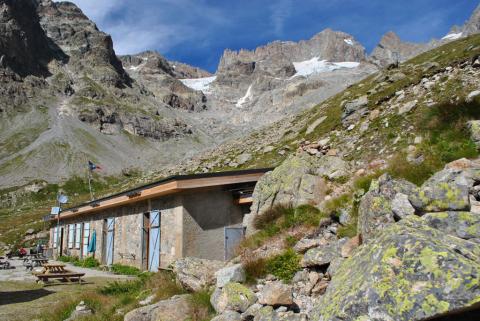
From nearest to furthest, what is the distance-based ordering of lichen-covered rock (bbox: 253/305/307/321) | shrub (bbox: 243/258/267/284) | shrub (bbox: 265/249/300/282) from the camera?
1. lichen-covered rock (bbox: 253/305/307/321)
2. shrub (bbox: 265/249/300/282)
3. shrub (bbox: 243/258/267/284)

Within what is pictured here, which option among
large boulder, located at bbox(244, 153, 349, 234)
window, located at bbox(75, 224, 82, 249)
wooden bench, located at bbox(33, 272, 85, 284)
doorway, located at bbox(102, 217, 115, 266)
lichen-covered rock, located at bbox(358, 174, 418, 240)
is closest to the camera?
lichen-covered rock, located at bbox(358, 174, 418, 240)

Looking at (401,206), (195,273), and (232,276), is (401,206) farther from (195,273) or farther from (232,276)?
(195,273)

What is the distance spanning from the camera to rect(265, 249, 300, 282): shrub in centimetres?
761

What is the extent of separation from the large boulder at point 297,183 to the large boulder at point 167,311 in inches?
163

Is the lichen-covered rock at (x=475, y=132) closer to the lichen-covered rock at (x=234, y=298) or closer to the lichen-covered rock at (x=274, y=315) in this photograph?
the lichen-covered rock at (x=274, y=315)

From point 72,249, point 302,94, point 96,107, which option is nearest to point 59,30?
point 96,107

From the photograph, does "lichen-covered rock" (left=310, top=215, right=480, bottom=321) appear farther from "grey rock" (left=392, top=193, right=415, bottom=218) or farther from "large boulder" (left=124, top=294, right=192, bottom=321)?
"large boulder" (left=124, top=294, right=192, bottom=321)

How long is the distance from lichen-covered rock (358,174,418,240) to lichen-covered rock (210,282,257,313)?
2396 millimetres

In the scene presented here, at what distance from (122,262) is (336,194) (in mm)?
14033

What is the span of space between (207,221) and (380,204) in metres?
9.76

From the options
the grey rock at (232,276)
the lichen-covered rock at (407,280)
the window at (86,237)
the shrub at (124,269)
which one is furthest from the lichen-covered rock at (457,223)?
the window at (86,237)

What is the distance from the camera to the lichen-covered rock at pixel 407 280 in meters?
3.80

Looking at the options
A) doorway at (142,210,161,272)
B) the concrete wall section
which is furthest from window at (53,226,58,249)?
the concrete wall section

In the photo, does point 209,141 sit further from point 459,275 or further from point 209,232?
point 459,275
